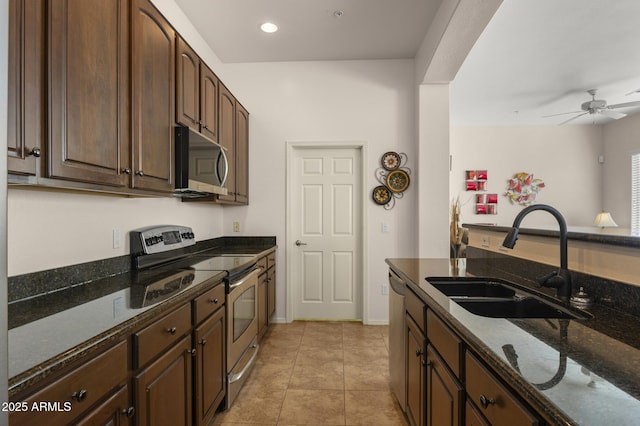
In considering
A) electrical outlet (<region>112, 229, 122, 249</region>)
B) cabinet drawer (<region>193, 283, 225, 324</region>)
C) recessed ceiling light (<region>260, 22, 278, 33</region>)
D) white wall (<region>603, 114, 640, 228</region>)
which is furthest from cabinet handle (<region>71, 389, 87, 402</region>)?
white wall (<region>603, 114, 640, 228</region>)

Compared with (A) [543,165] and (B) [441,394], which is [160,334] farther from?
(A) [543,165]

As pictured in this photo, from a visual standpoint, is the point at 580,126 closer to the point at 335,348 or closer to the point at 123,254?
the point at 335,348

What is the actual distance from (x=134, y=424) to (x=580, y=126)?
748 centimetres

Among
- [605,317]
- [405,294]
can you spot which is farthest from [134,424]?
[605,317]

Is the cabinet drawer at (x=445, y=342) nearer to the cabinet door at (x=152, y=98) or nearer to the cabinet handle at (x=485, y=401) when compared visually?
the cabinet handle at (x=485, y=401)

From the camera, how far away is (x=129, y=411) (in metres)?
1.09

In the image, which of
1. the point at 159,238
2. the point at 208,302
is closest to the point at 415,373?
the point at 208,302

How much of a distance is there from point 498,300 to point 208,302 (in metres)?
1.47

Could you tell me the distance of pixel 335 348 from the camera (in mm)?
3072

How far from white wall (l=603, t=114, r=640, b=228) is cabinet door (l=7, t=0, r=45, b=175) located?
24.5 feet

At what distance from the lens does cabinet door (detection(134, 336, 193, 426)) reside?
1175 millimetres

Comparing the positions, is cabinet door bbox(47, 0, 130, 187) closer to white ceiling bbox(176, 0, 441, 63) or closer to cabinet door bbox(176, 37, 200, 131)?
cabinet door bbox(176, 37, 200, 131)

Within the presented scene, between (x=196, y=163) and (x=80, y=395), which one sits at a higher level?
(x=196, y=163)

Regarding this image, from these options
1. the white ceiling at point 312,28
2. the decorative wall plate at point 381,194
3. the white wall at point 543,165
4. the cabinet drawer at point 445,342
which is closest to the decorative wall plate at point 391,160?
the decorative wall plate at point 381,194
